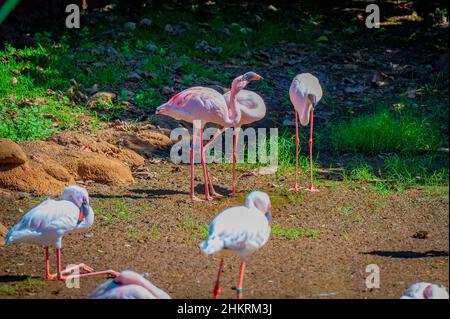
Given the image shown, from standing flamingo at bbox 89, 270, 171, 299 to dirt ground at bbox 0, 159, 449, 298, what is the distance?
838mm

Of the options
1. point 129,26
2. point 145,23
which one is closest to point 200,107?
point 129,26

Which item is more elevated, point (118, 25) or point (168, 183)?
point (118, 25)

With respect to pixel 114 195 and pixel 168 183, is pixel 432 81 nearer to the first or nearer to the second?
pixel 168 183

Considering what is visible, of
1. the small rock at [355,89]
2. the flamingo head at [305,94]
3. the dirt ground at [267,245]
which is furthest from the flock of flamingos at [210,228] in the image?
the small rock at [355,89]

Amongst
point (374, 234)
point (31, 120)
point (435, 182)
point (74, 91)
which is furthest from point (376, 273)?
point (74, 91)

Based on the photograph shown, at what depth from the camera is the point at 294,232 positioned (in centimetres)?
655

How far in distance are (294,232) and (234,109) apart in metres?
1.70

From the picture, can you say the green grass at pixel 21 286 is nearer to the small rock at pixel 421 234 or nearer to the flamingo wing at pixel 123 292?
the flamingo wing at pixel 123 292

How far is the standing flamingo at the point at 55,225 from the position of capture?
212 inches

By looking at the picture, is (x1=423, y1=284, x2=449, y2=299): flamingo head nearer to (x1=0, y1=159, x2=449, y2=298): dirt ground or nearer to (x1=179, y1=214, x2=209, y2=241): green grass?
(x1=0, y1=159, x2=449, y2=298): dirt ground

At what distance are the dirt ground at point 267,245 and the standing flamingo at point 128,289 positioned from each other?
0.84 meters

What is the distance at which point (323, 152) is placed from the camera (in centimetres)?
883

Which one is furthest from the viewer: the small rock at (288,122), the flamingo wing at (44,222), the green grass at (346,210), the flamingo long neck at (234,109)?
the small rock at (288,122)

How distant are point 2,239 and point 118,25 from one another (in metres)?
6.22
